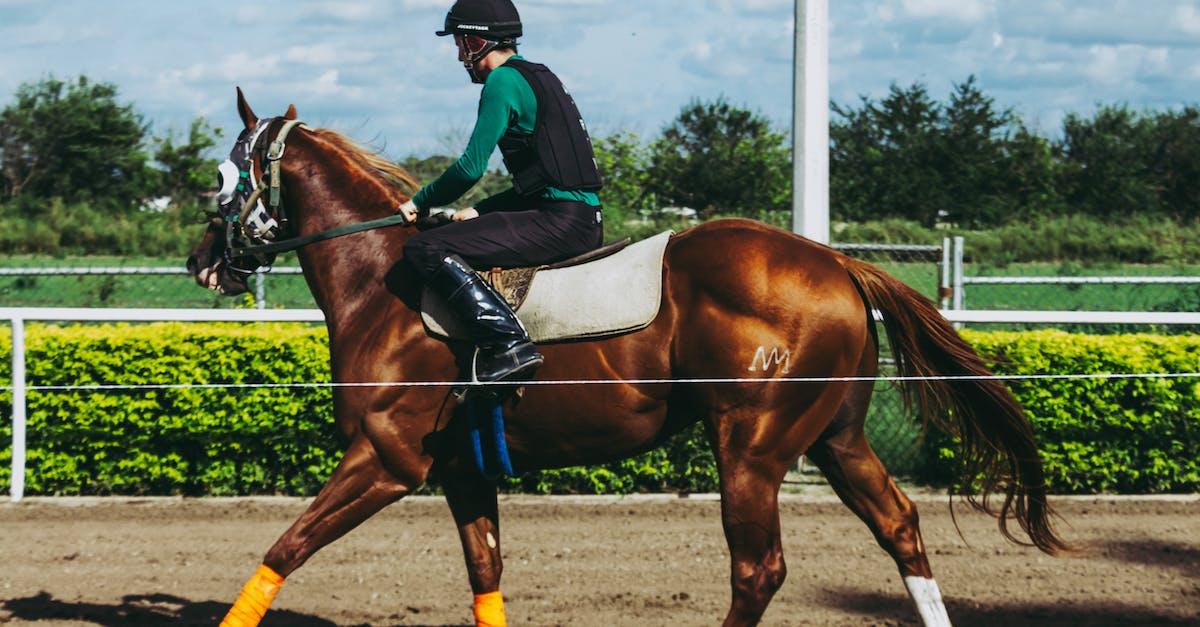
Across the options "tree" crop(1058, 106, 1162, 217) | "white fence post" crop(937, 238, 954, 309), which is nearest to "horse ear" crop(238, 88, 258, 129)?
"white fence post" crop(937, 238, 954, 309)

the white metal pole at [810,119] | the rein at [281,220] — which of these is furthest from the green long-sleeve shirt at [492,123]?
the white metal pole at [810,119]

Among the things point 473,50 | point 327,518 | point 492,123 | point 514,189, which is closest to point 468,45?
point 473,50

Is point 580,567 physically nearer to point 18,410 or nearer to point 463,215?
point 463,215

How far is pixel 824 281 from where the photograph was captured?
14.6 ft

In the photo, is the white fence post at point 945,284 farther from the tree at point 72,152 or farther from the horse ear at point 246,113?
the tree at point 72,152

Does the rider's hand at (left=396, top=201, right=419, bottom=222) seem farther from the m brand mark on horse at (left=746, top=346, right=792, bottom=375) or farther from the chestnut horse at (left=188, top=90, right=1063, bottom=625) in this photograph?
the m brand mark on horse at (left=746, top=346, right=792, bottom=375)

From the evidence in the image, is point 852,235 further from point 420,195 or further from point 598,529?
point 420,195

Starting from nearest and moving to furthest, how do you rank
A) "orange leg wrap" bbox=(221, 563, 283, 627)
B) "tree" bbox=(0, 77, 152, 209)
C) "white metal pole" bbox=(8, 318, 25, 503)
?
"orange leg wrap" bbox=(221, 563, 283, 627) < "white metal pole" bbox=(8, 318, 25, 503) < "tree" bbox=(0, 77, 152, 209)

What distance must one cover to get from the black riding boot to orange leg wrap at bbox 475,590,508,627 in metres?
0.95

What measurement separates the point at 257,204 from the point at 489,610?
68.9 inches

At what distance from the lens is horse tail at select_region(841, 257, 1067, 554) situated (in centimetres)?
472

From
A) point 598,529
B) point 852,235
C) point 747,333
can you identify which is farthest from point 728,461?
point 852,235

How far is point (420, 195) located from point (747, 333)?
1.25 metres

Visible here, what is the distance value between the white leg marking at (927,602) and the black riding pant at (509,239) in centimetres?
168
